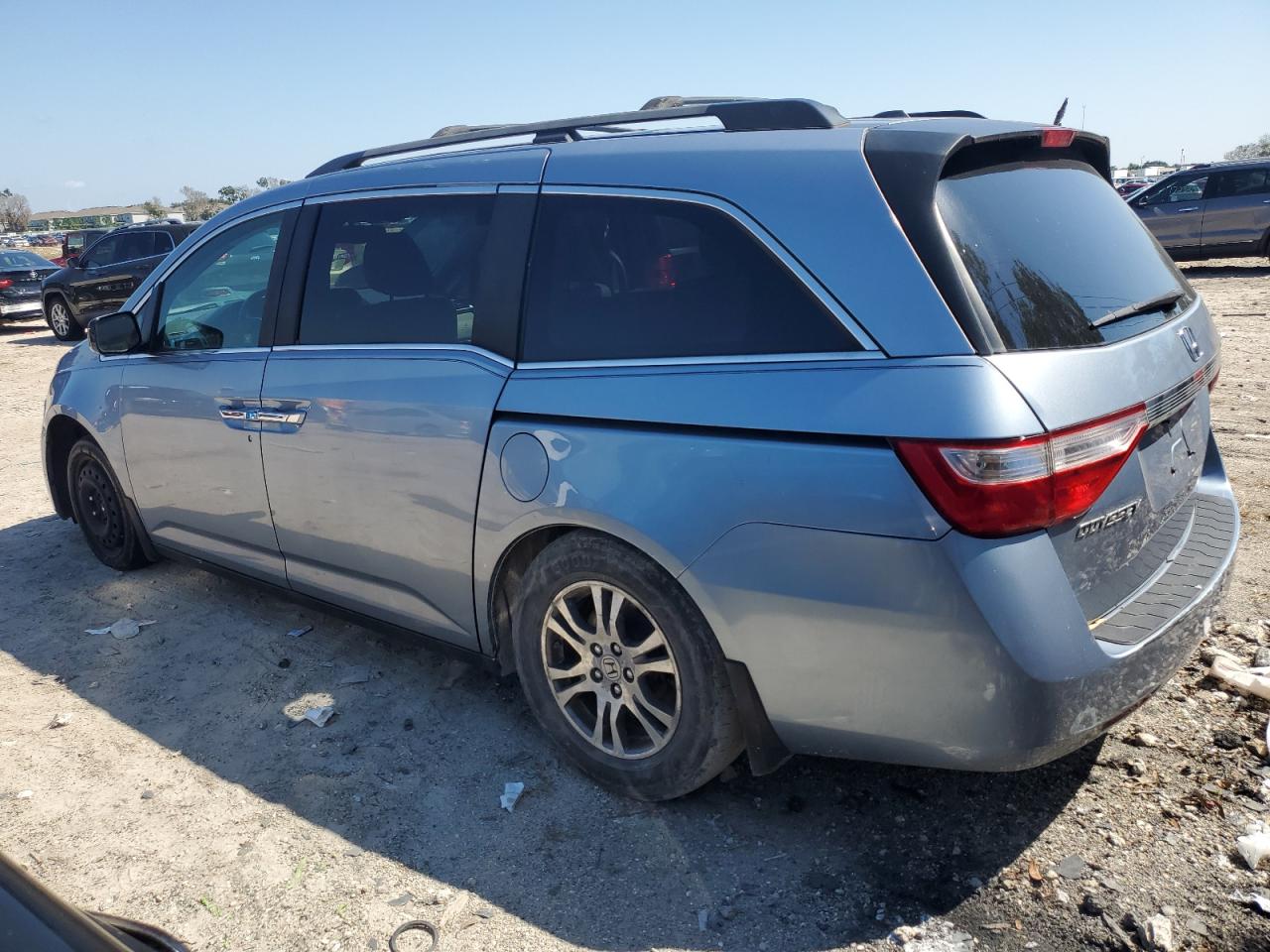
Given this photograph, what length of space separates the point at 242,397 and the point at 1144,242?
335 centimetres

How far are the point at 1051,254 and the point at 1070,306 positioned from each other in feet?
0.58

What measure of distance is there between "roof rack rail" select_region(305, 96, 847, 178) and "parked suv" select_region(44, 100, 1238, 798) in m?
0.02

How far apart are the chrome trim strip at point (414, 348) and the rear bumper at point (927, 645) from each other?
104 centimetres

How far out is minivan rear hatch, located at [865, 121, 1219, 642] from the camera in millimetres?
2324

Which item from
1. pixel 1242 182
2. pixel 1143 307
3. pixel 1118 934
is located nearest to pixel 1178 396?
pixel 1143 307

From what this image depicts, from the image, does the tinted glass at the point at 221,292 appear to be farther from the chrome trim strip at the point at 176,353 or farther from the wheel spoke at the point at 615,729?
the wheel spoke at the point at 615,729

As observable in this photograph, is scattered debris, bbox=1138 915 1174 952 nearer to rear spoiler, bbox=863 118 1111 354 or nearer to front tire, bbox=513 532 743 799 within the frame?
front tire, bbox=513 532 743 799

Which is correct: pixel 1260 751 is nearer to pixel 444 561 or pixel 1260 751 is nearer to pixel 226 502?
pixel 444 561

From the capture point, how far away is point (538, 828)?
2998 mm

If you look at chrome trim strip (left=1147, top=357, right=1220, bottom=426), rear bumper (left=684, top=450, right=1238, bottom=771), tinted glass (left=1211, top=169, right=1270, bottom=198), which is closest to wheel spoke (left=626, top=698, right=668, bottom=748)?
rear bumper (left=684, top=450, right=1238, bottom=771)

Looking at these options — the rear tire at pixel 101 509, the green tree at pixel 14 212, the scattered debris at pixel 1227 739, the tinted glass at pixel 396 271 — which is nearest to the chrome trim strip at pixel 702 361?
the tinted glass at pixel 396 271

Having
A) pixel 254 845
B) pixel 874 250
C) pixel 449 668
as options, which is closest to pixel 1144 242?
pixel 874 250

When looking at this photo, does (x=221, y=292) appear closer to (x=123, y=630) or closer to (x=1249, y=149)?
(x=123, y=630)

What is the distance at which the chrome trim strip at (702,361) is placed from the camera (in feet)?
7.85
